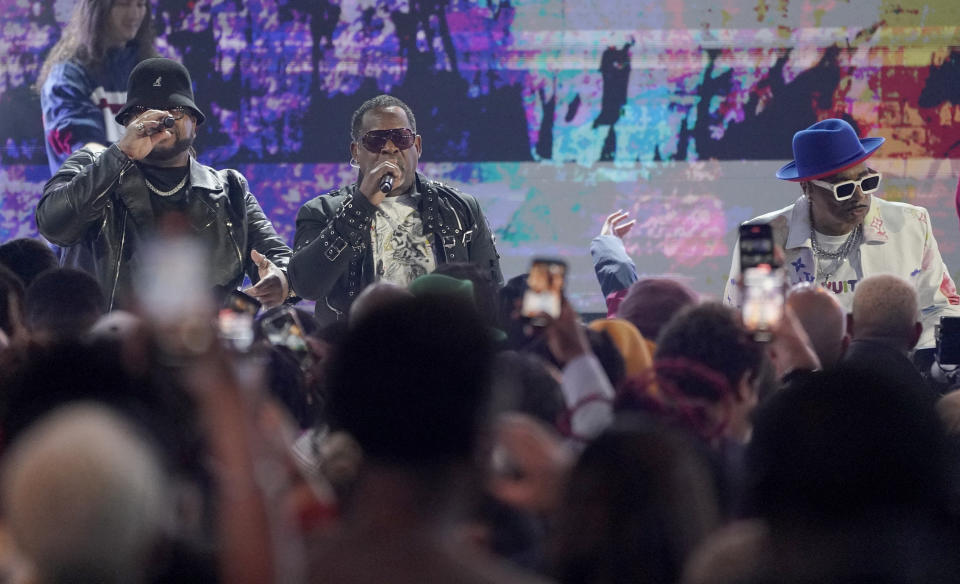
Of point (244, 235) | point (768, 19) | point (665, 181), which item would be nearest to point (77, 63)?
point (244, 235)

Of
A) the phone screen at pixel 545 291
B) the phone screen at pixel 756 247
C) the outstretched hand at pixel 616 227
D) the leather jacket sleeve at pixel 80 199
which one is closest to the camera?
the phone screen at pixel 545 291

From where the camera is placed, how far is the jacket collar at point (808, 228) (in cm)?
476

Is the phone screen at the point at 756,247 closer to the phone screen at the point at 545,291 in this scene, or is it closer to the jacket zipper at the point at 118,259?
the phone screen at the point at 545,291

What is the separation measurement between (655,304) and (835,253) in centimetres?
187

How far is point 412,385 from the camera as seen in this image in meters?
1.48

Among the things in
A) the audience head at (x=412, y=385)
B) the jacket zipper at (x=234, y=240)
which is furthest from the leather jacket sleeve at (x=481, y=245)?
the audience head at (x=412, y=385)

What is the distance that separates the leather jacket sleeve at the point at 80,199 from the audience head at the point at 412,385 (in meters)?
2.84

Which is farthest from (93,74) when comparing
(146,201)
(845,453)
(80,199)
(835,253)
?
(845,453)

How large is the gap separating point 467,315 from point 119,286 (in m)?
3.03

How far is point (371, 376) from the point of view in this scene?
1.49m

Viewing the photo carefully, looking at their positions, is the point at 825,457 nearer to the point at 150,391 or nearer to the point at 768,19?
the point at 150,391

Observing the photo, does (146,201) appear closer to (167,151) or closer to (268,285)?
(167,151)

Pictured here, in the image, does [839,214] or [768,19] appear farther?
[768,19]

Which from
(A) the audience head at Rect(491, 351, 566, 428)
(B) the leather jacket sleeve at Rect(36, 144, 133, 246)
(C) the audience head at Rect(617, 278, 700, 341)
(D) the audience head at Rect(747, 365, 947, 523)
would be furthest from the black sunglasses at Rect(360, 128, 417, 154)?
(D) the audience head at Rect(747, 365, 947, 523)
